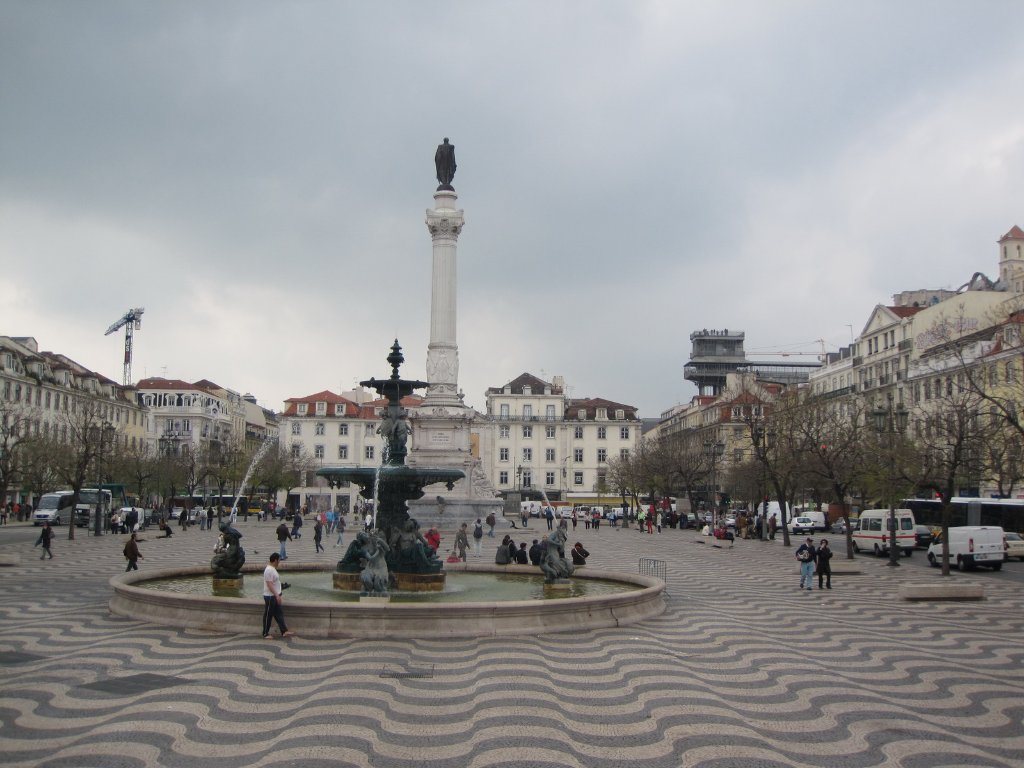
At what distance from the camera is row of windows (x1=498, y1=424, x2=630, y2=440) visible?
10000 centimetres

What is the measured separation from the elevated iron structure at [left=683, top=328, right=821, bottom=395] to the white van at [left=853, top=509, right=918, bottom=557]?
102 meters

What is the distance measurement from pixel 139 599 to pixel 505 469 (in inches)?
3338

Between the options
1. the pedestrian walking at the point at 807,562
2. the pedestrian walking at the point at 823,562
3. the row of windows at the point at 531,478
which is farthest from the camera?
the row of windows at the point at 531,478

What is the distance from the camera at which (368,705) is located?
9.59 m

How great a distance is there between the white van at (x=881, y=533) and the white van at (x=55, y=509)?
145 ft

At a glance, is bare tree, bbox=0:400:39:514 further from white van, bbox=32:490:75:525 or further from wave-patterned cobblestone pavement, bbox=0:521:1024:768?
wave-patterned cobblestone pavement, bbox=0:521:1024:768

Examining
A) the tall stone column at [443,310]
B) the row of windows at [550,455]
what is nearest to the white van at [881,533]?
the tall stone column at [443,310]

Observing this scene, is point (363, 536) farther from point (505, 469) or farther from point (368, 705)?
→ point (505, 469)

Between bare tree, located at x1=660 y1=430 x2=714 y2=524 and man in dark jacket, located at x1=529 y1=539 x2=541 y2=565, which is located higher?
bare tree, located at x1=660 y1=430 x2=714 y2=524

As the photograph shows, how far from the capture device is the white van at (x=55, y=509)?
53.5m

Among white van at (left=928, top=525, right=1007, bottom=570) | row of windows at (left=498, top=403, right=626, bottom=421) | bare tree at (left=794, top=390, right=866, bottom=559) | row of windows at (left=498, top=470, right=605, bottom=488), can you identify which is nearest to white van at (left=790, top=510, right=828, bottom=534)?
bare tree at (left=794, top=390, right=866, bottom=559)

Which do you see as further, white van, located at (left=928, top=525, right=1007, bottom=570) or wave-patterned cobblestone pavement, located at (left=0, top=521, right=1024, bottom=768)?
white van, located at (left=928, top=525, right=1007, bottom=570)

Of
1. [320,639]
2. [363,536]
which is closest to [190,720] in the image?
[320,639]

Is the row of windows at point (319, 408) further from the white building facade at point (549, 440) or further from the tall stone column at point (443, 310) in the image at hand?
the tall stone column at point (443, 310)
